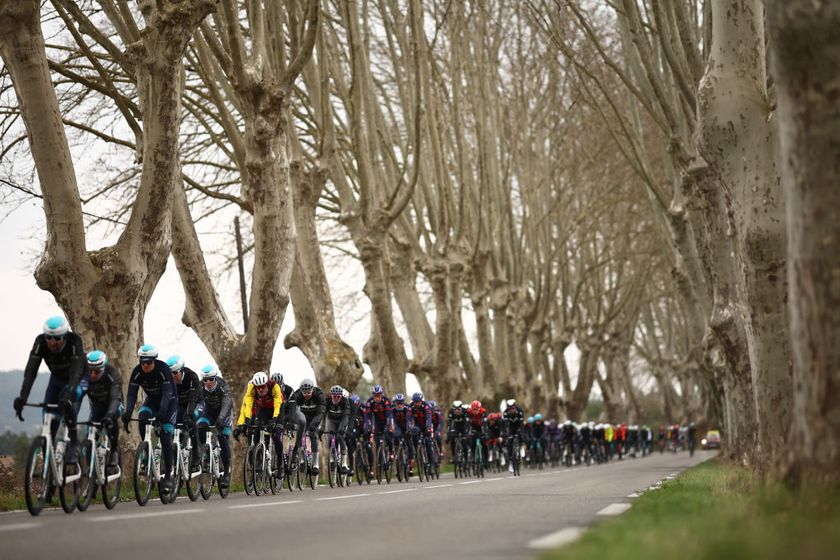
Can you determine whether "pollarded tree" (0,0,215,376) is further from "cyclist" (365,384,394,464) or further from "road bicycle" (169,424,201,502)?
"cyclist" (365,384,394,464)

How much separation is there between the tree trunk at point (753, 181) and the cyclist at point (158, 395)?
6.24 metres

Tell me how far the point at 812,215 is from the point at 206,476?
8855 mm

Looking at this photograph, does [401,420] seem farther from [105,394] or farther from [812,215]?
[812,215]

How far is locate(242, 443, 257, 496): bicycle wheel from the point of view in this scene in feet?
49.8

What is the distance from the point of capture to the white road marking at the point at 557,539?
6994 millimetres

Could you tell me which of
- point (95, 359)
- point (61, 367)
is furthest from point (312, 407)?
point (61, 367)

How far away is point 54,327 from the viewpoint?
10930 millimetres

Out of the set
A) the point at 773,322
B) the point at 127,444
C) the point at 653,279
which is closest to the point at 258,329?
the point at 127,444

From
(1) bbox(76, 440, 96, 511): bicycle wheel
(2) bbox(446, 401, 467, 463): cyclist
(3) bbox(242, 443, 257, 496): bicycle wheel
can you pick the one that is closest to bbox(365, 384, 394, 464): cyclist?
(2) bbox(446, 401, 467, 463): cyclist

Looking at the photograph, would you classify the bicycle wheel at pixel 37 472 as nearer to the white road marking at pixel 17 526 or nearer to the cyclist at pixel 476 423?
the white road marking at pixel 17 526

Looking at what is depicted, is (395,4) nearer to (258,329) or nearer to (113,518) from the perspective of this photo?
(258,329)

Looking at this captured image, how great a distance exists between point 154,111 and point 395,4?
34.2 ft

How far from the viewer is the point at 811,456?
773 centimetres

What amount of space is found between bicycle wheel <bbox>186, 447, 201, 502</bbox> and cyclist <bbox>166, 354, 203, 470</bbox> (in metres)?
0.02
